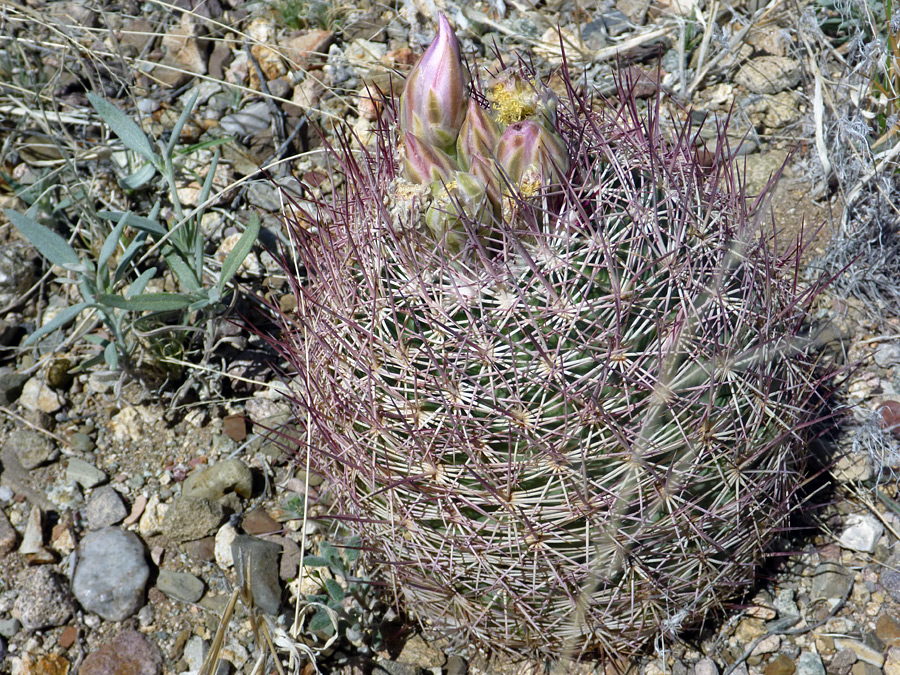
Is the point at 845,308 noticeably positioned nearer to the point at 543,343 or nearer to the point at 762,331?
the point at 762,331

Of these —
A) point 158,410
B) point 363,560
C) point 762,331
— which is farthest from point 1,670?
point 762,331

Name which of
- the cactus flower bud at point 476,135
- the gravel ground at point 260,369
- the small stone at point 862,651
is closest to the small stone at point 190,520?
the gravel ground at point 260,369

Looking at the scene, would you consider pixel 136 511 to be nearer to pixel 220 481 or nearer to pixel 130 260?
pixel 220 481

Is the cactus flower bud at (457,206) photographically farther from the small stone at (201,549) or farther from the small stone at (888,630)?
the small stone at (888,630)

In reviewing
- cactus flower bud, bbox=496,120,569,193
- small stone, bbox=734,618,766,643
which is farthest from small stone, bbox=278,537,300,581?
cactus flower bud, bbox=496,120,569,193

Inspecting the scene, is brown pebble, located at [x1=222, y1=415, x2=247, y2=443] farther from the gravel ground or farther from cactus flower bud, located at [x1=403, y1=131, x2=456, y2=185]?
cactus flower bud, located at [x1=403, y1=131, x2=456, y2=185]

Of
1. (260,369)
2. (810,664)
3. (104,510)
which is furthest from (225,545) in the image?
A: (810,664)
